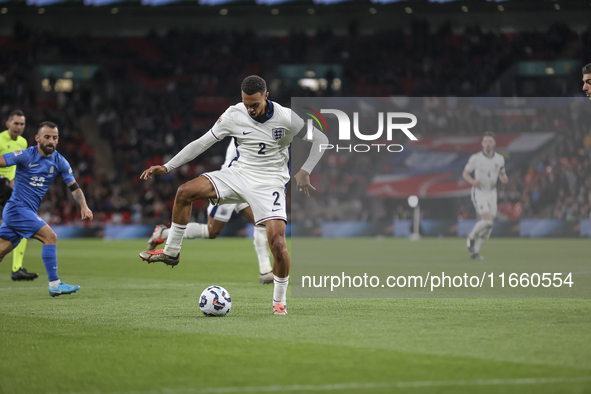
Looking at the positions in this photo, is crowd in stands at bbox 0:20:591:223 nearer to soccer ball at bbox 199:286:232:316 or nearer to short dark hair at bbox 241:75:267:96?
soccer ball at bbox 199:286:232:316

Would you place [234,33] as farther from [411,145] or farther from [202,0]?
[411,145]

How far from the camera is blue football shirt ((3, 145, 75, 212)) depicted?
9859mm

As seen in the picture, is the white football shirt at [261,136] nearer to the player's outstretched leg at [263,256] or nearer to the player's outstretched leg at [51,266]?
the player's outstretched leg at [51,266]

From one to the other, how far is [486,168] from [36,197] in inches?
359

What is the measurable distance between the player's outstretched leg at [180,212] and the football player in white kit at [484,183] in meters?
8.52

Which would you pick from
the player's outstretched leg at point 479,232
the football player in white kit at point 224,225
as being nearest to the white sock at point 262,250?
the football player in white kit at point 224,225

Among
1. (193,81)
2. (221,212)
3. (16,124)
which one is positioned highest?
(193,81)

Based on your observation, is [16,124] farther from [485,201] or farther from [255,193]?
[485,201]

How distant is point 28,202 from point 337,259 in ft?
26.7

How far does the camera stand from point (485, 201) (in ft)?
50.4

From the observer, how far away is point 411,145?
3198cm

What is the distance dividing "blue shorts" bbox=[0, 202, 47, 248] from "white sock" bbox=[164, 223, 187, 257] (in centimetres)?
298

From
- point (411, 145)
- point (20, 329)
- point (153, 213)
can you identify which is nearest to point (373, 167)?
point (411, 145)

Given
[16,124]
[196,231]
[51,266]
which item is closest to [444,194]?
[196,231]
